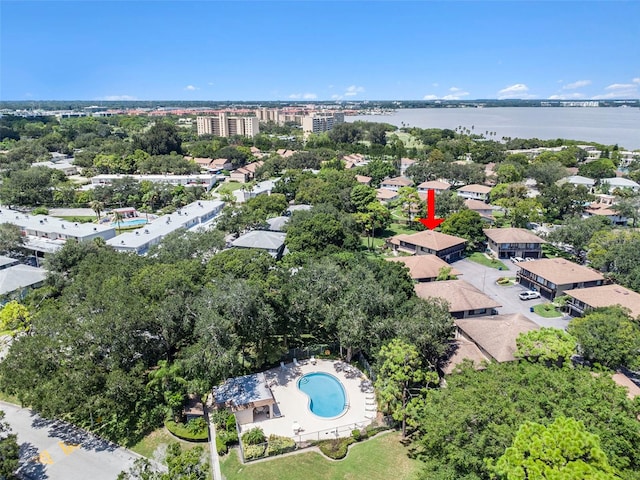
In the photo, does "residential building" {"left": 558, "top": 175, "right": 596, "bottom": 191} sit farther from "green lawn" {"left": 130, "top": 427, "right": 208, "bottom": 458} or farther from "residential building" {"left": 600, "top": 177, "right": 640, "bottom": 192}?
"green lawn" {"left": 130, "top": 427, "right": 208, "bottom": 458}

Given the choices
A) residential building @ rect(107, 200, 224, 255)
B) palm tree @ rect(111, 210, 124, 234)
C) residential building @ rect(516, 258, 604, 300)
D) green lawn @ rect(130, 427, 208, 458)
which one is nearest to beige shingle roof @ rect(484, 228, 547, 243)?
residential building @ rect(516, 258, 604, 300)

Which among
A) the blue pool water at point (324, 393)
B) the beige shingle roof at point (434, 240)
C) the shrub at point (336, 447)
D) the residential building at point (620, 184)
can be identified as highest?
the residential building at point (620, 184)

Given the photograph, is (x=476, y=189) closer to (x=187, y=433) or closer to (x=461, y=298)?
(x=461, y=298)

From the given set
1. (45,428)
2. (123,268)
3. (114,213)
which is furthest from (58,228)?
(45,428)

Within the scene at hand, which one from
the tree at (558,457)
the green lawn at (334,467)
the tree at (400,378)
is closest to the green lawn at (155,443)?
the green lawn at (334,467)

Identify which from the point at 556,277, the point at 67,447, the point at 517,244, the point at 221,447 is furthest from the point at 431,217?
the point at 67,447

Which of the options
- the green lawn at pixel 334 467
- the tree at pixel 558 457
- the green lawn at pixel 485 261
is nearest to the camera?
the tree at pixel 558 457

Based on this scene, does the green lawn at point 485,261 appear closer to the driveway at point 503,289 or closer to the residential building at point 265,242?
the driveway at point 503,289

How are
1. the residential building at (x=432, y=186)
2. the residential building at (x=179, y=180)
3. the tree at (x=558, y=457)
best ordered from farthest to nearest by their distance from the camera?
the residential building at (x=179, y=180), the residential building at (x=432, y=186), the tree at (x=558, y=457)
